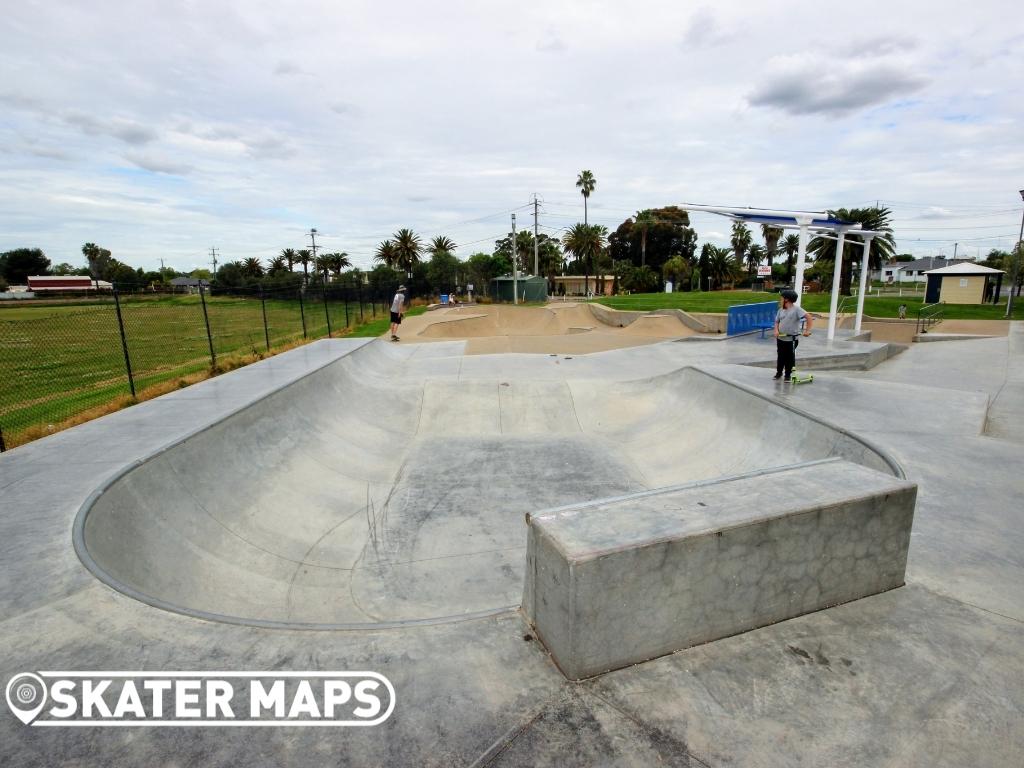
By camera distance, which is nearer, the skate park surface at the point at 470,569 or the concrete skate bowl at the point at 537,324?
the skate park surface at the point at 470,569

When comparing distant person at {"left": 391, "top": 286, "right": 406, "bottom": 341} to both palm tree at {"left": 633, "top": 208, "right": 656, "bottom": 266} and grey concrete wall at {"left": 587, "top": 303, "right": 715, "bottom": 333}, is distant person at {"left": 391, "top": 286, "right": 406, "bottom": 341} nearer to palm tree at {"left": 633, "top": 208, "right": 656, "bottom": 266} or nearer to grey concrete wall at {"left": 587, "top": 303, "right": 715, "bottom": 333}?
grey concrete wall at {"left": 587, "top": 303, "right": 715, "bottom": 333}

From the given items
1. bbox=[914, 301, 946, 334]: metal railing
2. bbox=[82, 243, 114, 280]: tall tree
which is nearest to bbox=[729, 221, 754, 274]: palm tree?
bbox=[914, 301, 946, 334]: metal railing

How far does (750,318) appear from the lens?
1900cm

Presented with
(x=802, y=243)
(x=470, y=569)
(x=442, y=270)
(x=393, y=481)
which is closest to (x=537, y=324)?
(x=802, y=243)

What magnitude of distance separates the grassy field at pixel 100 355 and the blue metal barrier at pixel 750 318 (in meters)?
13.5

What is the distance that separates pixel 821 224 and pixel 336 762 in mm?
13601

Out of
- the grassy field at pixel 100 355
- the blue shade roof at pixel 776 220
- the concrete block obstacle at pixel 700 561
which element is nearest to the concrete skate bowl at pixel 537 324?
the grassy field at pixel 100 355

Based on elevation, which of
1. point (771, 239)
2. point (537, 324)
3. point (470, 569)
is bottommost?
point (470, 569)

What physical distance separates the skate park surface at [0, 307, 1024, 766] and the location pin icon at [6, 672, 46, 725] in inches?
3.0

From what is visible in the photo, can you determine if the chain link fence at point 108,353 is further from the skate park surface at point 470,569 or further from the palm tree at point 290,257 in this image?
the palm tree at point 290,257

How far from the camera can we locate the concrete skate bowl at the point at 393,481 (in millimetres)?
4441

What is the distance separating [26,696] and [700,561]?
3129 millimetres

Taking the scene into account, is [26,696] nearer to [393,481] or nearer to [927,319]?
[393,481]

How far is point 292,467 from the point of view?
7.08m
